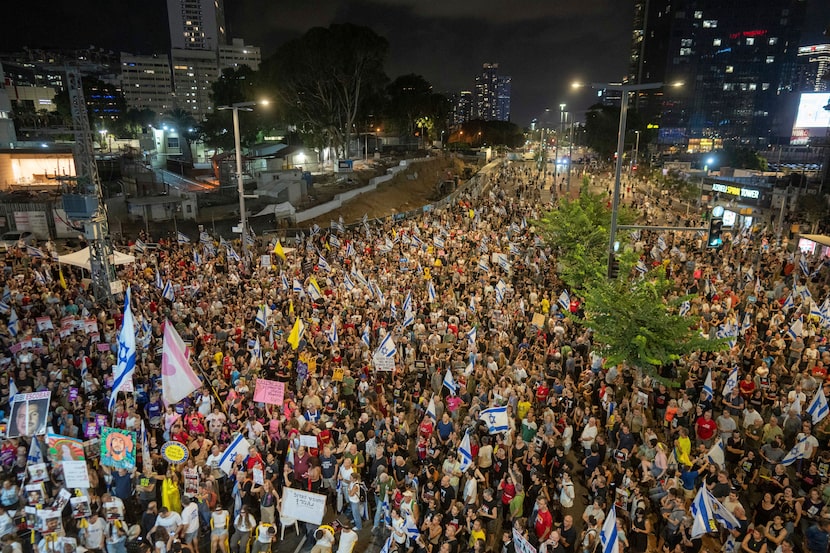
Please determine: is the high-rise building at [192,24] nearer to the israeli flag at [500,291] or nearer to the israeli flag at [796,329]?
the israeli flag at [500,291]

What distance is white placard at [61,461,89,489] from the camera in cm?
861

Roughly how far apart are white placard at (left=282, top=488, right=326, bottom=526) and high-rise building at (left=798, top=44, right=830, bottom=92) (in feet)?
490

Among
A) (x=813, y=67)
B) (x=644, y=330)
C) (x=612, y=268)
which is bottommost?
(x=644, y=330)

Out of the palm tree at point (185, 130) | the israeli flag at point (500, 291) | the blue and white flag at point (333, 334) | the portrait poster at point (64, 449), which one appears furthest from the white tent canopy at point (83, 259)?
the palm tree at point (185, 130)

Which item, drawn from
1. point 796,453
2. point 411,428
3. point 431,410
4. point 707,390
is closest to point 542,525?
point 431,410

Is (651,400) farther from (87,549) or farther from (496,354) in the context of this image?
(87,549)

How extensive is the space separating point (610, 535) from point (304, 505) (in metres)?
4.53

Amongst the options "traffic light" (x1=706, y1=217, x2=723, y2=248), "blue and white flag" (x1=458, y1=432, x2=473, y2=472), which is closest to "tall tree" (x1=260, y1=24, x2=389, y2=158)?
"traffic light" (x1=706, y1=217, x2=723, y2=248)

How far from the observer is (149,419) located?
11.5 meters

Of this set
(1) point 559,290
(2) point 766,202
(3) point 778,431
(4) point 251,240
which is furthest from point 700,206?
(3) point 778,431

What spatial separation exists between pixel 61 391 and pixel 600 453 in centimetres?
1113

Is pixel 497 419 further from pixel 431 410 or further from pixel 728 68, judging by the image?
pixel 728 68

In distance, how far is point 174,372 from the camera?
402 inches

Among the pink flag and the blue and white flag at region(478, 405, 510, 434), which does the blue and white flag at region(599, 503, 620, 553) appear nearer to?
the blue and white flag at region(478, 405, 510, 434)
